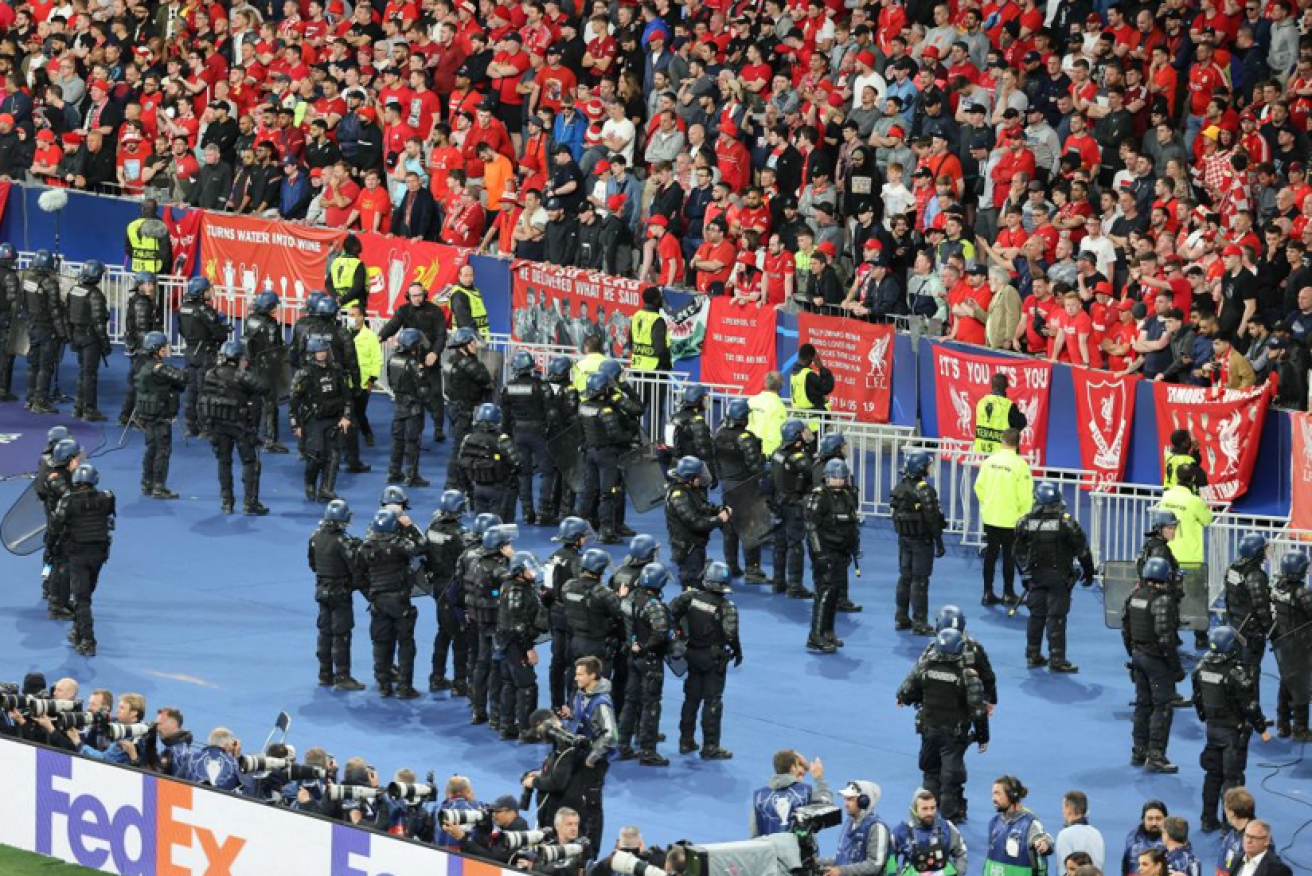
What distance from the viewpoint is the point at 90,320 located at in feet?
106

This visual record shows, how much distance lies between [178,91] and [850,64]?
35.7 feet

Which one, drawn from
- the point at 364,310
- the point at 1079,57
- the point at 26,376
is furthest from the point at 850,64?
the point at 26,376

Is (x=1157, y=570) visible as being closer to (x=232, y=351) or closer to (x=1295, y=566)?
(x=1295, y=566)

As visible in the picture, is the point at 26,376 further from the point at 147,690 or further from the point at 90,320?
the point at 147,690

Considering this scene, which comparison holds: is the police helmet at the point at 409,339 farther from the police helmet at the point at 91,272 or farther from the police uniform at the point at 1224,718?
the police uniform at the point at 1224,718

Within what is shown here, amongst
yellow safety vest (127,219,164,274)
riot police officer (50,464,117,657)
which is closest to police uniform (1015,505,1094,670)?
riot police officer (50,464,117,657)

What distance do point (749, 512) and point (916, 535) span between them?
2504mm

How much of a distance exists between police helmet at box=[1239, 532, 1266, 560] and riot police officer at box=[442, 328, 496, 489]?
31.8ft

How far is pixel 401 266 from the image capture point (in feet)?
111

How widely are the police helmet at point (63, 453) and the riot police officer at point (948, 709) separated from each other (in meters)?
8.84

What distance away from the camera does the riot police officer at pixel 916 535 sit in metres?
25.0

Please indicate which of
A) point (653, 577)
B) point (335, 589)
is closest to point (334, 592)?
point (335, 589)

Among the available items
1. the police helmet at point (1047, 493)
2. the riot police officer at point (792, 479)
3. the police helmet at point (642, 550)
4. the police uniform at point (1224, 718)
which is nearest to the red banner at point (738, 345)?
the riot police officer at point (792, 479)

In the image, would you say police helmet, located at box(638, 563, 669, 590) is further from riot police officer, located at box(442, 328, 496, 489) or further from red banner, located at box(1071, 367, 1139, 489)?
red banner, located at box(1071, 367, 1139, 489)
